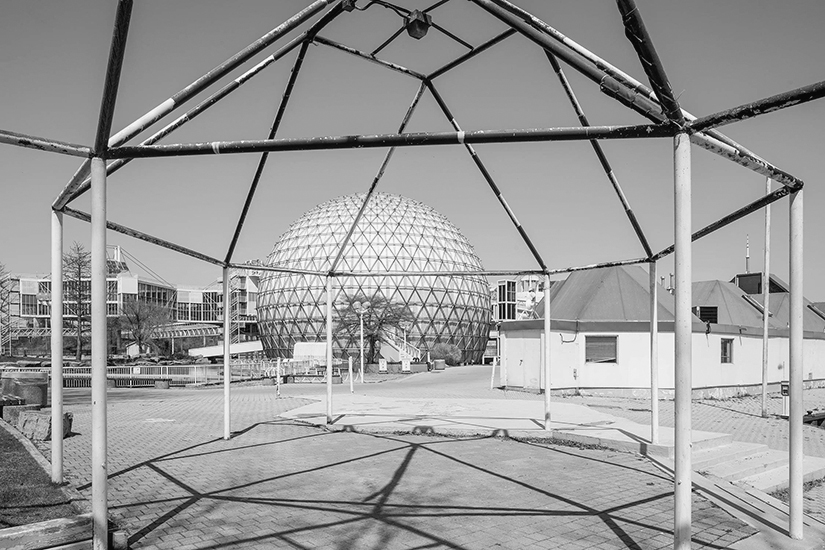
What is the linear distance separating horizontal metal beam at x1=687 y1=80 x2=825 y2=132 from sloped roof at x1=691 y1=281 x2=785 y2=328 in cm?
2797

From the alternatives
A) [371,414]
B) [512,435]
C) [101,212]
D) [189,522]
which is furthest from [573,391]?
[101,212]

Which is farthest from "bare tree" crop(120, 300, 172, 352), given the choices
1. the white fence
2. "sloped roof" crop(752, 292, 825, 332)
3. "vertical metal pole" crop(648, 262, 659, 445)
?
"vertical metal pole" crop(648, 262, 659, 445)

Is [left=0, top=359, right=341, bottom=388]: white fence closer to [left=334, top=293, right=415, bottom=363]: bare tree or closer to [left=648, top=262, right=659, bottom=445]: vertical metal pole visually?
[left=334, top=293, right=415, bottom=363]: bare tree

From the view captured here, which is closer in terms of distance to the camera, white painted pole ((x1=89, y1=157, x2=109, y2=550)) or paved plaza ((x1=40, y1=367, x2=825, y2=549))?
white painted pole ((x1=89, y1=157, x2=109, y2=550))

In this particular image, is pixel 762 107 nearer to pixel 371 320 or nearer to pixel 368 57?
pixel 368 57

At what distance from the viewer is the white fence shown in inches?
1264

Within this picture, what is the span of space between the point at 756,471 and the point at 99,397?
9.35 meters

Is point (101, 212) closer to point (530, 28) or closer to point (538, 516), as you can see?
point (530, 28)

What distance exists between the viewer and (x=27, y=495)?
6668 mm

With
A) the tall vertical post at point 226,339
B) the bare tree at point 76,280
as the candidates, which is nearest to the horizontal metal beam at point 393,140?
the tall vertical post at point 226,339

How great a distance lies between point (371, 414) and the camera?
1492 centimetres

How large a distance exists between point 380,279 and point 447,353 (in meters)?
8.63

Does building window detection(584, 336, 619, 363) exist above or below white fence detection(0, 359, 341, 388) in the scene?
above

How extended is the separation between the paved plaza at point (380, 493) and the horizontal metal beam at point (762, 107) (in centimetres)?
348
